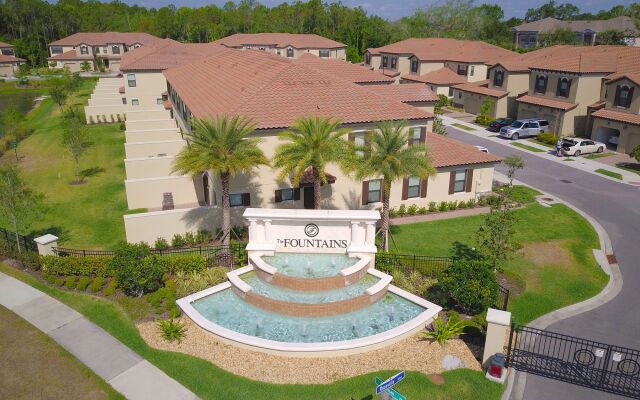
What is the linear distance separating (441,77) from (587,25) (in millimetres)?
64228

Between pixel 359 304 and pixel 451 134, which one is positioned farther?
pixel 451 134

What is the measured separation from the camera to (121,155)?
43469 millimetres

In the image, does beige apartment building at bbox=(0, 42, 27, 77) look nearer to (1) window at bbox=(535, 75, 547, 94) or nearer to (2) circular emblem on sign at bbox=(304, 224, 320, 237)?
(1) window at bbox=(535, 75, 547, 94)

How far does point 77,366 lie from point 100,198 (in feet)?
62.5

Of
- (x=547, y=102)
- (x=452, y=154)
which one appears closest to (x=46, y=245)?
(x=452, y=154)

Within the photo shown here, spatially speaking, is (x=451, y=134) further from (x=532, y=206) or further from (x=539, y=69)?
(x=532, y=206)

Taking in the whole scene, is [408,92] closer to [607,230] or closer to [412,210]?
Answer: [412,210]

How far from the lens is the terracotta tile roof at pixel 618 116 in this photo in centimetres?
4272

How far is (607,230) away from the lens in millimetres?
28859

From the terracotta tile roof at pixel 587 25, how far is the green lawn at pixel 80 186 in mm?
88646

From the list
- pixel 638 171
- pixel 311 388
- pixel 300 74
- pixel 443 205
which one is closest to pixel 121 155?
pixel 300 74

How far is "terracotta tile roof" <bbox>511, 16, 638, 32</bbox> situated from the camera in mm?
99000

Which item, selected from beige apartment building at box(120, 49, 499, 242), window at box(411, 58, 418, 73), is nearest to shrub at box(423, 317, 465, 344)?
beige apartment building at box(120, 49, 499, 242)

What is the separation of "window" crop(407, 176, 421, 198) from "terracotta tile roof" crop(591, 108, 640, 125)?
24.7 meters
